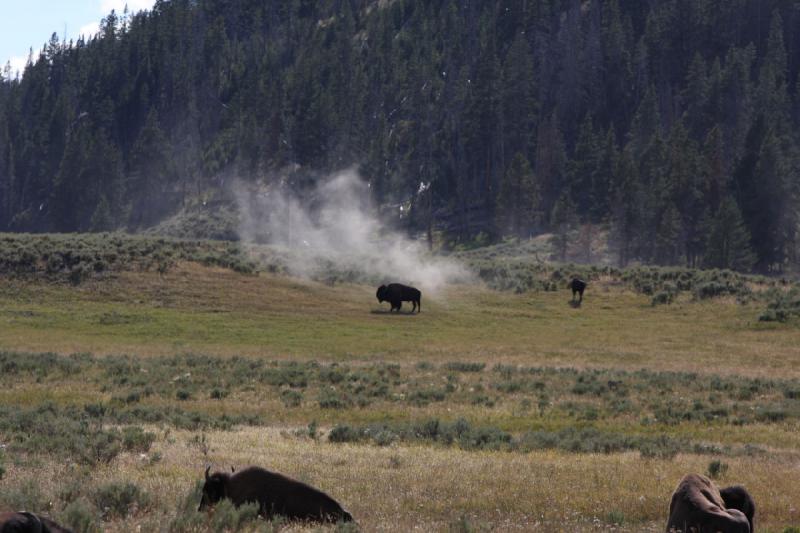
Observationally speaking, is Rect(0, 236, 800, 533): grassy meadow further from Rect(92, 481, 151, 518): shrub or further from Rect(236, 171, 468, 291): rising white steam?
Rect(236, 171, 468, 291): rising white steam

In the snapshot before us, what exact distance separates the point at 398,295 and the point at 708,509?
1699 inches

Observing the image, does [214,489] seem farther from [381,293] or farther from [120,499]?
[381,293]

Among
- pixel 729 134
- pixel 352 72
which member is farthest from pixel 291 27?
pixel 729 134

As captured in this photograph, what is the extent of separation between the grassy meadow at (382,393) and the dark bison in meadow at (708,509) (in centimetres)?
106

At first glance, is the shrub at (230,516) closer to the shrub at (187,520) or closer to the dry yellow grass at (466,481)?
the shrub at (187,520)

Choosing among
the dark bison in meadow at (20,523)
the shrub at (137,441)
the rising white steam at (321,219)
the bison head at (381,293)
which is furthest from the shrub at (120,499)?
the rising white steam at (321,219)

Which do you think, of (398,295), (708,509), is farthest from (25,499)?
(398,295)

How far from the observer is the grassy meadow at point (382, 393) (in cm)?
1152

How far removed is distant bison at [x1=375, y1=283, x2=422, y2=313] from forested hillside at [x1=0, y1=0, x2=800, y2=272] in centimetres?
3661

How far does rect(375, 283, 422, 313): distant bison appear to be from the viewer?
52344mm

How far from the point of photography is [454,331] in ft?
149

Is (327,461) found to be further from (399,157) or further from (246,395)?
(399,157)

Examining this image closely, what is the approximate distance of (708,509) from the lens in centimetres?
941

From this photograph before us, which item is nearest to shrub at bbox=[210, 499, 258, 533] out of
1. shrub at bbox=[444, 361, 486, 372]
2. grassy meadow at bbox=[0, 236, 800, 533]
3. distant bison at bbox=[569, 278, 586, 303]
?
grassy meadow at bbox=[0, 236, 800, 533]
